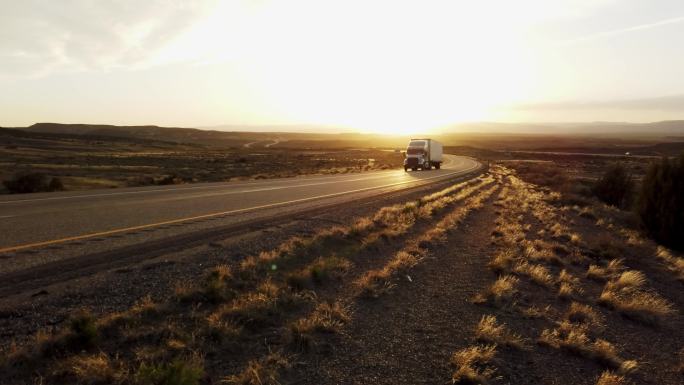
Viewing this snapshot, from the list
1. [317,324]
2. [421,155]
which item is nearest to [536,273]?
[317,324]

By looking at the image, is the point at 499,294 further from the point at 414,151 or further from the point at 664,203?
the point at 414,151

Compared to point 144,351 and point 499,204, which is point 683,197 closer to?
point 499,204

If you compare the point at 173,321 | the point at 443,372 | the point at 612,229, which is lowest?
the point at 612,229

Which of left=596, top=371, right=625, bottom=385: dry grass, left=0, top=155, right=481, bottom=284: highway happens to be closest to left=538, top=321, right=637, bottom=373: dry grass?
left=596, top=371, right=625, bottom=385: dry grass

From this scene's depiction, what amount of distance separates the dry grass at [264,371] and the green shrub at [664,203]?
17.3 metres

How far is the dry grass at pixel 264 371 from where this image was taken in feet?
13.7

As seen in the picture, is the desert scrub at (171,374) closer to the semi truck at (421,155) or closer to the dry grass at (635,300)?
the dry grass at (635,300)

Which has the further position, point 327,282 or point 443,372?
point 327,282

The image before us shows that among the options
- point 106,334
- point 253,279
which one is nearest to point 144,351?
point 106,334

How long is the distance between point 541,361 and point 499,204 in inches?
637

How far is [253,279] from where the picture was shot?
7297mm

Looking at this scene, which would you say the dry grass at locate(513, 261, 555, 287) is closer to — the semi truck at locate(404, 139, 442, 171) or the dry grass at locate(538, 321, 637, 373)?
the dry grass at locate(538, 321, 637, 373)

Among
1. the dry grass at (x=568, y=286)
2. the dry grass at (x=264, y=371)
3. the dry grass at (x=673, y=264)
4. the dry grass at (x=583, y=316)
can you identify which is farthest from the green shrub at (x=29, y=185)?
the dry grass at (x=673, y=264)

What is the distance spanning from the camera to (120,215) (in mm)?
12164
